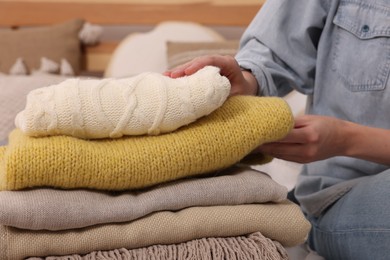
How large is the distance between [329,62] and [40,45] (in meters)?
1.16

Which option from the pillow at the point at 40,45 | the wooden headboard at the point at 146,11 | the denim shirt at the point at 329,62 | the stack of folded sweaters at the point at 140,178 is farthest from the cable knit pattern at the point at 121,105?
the wooden headboard at the point at 146,11

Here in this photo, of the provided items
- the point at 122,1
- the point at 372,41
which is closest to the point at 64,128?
the point at 372,41

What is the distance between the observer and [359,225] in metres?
0.82

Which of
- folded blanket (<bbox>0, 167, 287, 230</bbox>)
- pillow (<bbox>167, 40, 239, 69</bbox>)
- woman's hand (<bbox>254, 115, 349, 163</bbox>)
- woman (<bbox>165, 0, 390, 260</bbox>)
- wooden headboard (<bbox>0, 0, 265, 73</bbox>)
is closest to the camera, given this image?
folded blanket (<bbox>0, 167, 287, 230</bbox>)

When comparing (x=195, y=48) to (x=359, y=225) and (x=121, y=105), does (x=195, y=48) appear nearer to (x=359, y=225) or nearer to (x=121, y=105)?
(x=359, y=225)

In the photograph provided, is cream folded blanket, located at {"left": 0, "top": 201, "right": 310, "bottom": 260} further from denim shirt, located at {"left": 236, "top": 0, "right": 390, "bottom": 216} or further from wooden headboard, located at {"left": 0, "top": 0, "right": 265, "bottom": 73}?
wooden headboard, located at {"left": 0, "top": 0, "right": 265, "bottom": 73}

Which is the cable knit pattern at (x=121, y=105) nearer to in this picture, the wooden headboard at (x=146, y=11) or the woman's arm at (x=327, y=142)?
the woman's arm at (x=327, y=142)

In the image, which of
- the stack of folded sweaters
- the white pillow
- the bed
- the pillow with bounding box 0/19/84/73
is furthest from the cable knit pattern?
the pillow with bounding box 0/19/84/73

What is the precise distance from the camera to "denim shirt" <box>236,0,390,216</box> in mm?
935

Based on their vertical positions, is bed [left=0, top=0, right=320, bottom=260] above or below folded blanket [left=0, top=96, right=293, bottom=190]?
below

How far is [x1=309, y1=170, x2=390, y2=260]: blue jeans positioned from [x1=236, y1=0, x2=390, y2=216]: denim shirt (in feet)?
0.13

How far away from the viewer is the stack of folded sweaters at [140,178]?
0.58m

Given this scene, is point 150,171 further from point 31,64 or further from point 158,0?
point 158,0

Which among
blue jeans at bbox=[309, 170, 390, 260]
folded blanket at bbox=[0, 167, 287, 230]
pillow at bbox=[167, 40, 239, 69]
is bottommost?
blue jeans at bbox=[309, 170, 390, 260]
